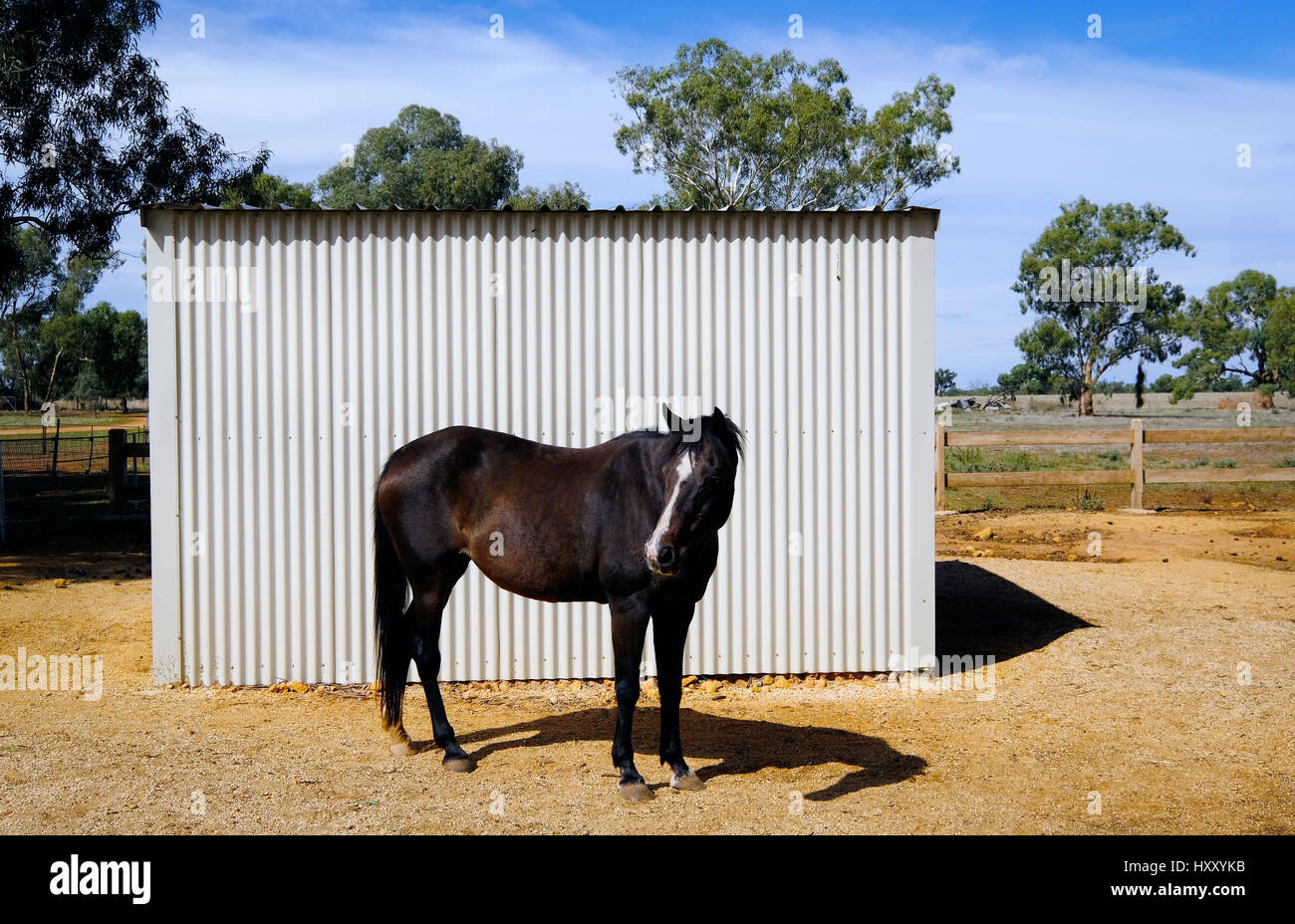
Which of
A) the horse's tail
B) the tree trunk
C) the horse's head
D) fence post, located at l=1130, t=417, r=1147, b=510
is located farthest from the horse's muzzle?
the tree trunk

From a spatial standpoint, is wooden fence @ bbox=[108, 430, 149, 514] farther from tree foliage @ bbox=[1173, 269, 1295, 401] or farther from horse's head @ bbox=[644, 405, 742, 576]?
tree foliage @ bbox=[1173, 269, 1295, 401]

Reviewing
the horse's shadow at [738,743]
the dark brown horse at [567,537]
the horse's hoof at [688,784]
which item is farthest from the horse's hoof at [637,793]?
the horse's shadow at [738,743]

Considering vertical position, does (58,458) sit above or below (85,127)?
below

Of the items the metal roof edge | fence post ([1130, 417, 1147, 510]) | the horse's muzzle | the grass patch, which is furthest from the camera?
the grass patch

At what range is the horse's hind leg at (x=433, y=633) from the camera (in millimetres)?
5797

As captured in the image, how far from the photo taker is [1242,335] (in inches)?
2320

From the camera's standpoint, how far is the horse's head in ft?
15.7

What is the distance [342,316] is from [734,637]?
3830mm

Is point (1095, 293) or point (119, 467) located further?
point (1095, 293)

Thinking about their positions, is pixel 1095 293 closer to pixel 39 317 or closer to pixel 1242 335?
pixel 1242 335

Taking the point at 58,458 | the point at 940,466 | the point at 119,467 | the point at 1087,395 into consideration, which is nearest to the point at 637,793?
the point at 940,466

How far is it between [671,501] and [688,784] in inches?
61.9

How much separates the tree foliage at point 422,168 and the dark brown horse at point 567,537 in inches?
1423

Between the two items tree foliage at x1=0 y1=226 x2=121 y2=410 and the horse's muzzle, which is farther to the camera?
tree foliage at x1=0 y1=226 x2=121 y2=410
